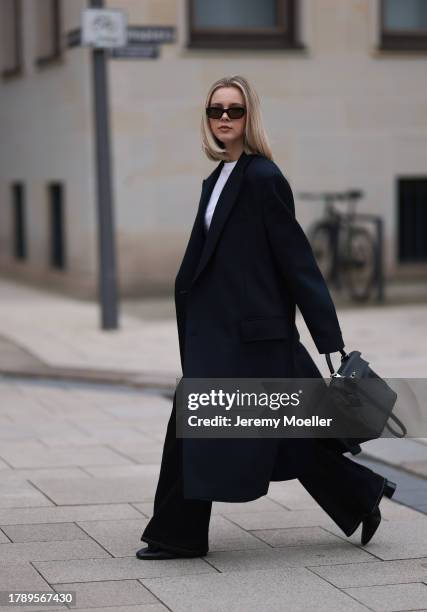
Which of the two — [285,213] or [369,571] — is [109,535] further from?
[285,213]

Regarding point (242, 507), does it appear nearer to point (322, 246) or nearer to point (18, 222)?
point (322, 246)

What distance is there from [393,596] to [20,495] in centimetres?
219

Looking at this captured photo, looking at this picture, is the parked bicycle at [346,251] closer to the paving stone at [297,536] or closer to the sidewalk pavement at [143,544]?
the sidewalk pavement at [143,544]

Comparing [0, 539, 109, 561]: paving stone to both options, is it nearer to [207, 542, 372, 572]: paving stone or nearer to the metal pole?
[207, 542, 372, 572]: paving stone

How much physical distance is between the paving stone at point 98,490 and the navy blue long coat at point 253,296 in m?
1.34

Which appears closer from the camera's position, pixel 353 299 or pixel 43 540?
pixel 43 540

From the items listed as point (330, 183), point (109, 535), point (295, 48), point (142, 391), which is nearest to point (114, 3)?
point (295, 48)

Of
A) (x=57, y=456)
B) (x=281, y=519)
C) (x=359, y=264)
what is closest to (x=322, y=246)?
(x=359, y=264)

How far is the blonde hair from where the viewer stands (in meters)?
5.05

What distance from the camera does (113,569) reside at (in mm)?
5059

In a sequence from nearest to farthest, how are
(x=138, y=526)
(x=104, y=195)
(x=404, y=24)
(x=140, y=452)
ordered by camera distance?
(x=138, y=526)
(x=140, y=452)
(x=104, y=195)
(x=404, y=24)

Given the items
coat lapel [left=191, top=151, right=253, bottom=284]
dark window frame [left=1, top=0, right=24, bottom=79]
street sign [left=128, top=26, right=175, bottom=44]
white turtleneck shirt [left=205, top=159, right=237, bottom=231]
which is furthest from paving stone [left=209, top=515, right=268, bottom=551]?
dark window frame [left=1, top=0, right=24, bottom=79]

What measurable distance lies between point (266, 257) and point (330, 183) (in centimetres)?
1135

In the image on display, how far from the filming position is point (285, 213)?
16.6ft
